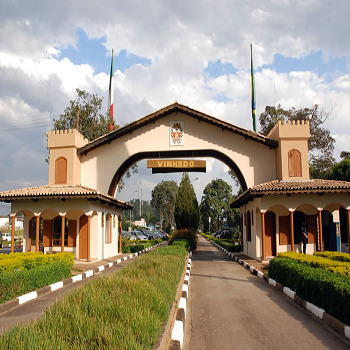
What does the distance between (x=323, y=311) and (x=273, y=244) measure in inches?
448

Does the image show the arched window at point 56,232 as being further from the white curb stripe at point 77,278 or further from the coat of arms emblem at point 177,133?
the coat of arms emblem at point 177,133

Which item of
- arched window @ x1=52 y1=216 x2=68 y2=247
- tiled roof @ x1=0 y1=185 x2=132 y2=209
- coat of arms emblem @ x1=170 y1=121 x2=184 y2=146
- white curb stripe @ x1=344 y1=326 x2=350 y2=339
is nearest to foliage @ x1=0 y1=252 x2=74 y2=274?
tiled roof @ x1=0 y1=185 x2=132 y2=209

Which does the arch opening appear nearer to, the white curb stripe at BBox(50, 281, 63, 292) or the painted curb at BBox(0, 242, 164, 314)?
the painted curb at BBox(0, 242, 164, 314)

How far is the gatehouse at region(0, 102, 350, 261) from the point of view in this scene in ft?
54.3

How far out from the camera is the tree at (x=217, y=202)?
70.1 m

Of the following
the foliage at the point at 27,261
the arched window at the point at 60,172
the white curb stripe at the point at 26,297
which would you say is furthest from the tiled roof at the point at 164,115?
the white curb stripe at the point at 26,297

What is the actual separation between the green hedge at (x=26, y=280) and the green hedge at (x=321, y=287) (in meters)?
6.94

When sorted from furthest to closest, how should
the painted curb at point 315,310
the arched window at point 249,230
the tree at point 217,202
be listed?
1. the tree at point 217,202
2. the arched window at point 249,230
3. the painted curb at point 315,310

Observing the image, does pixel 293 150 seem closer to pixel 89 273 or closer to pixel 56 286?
pixel 89 273

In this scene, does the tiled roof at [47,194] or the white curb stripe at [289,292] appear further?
the tiled roof at [47,194]

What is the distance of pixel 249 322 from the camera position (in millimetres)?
6793

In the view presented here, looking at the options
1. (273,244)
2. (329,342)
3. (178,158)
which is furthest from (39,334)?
(178,158)

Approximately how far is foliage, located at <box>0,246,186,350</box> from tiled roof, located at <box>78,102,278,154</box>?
14.5m

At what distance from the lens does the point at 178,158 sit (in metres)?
22.0
